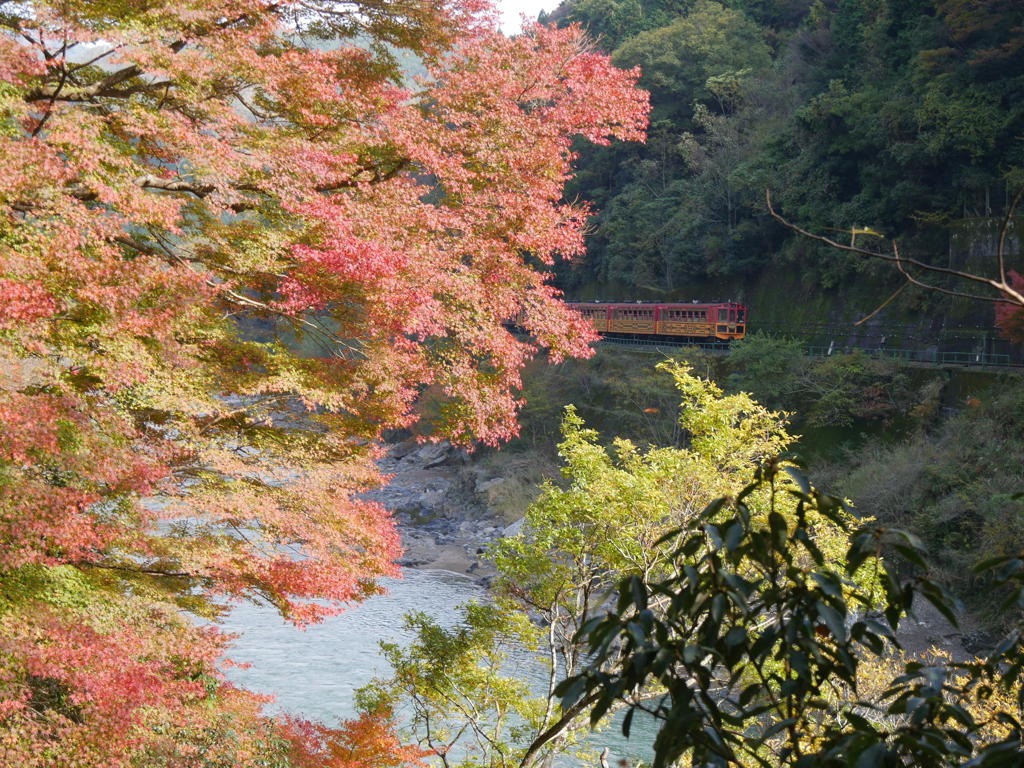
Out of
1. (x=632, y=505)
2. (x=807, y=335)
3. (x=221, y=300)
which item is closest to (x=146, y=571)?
(x=221, y=300)

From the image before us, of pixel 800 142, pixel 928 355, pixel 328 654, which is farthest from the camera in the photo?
pixel 800 142

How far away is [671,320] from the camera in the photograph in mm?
27594

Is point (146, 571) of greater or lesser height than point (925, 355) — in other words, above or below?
below

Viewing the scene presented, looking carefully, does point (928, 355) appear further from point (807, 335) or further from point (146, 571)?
point (146, 571)

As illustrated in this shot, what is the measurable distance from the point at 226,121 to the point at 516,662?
1081cm

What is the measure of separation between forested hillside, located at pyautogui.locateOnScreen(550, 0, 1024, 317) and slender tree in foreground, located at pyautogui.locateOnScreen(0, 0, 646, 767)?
19.5 feet

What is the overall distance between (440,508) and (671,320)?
10.2 metres

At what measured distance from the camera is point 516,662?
552 inches

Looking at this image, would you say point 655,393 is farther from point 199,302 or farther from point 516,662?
point 199,302

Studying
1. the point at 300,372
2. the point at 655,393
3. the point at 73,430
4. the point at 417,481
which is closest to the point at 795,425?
the point at 655,393

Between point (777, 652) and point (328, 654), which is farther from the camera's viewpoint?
point (328, 654)

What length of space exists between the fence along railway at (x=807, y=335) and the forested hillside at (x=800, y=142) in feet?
4.15

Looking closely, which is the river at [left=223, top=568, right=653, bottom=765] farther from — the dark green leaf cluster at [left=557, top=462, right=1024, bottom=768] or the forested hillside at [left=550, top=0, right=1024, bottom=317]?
the dark green leaf cluster at [left=557, top=462, right=1024, bottom=768]

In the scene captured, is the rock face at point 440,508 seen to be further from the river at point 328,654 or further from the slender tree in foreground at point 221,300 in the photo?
the slender tree in foreground at point 221,300
